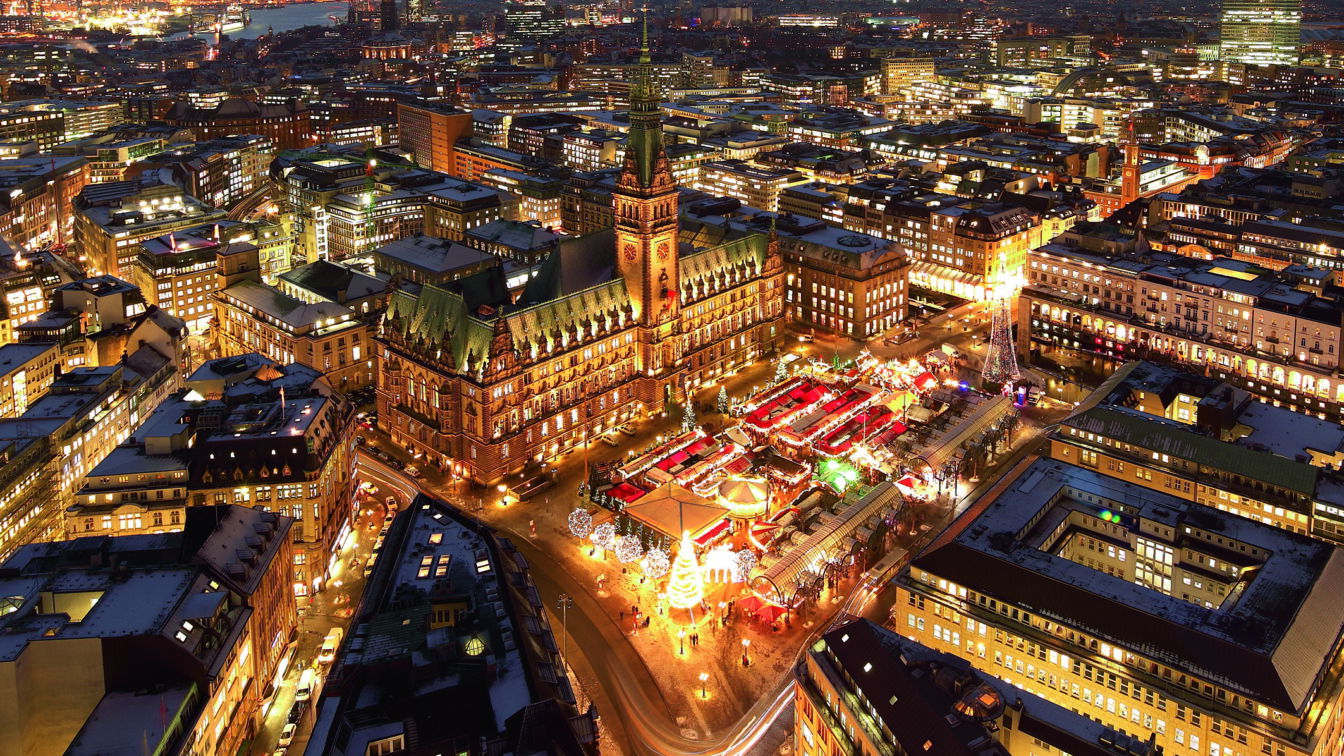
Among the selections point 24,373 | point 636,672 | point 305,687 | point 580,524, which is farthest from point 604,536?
point 24,373

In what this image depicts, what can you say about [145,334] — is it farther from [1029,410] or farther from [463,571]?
[1029,410]

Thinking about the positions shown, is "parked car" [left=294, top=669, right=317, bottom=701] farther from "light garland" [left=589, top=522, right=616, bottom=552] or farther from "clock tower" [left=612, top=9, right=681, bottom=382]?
"clock tower" [left=612, top=9, right=681, bottom=382]

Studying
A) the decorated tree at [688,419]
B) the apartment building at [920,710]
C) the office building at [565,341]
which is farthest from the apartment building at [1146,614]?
the office building at [565,341]

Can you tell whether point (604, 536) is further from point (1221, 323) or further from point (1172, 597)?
point (1221, 323)

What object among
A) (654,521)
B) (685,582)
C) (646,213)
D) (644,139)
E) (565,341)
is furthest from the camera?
(644,139)

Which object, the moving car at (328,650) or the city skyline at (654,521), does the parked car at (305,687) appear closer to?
the city skyline at (654,521)

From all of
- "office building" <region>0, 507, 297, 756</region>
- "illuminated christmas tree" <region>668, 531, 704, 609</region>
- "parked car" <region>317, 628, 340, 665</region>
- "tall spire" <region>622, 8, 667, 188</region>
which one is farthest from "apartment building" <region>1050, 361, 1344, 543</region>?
"office building" <region>0, 507, 297, 756</region>
